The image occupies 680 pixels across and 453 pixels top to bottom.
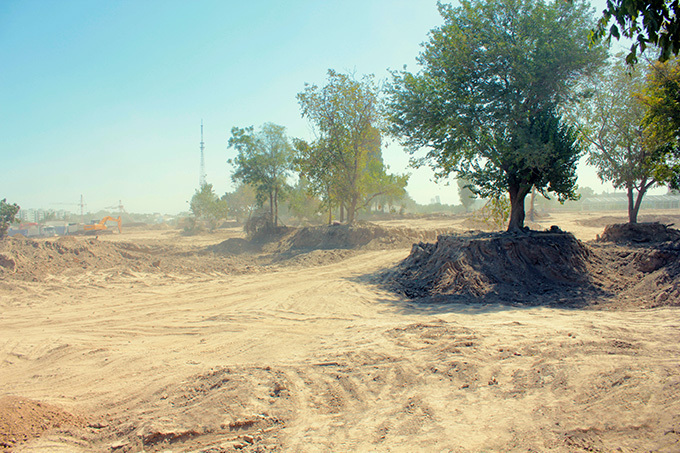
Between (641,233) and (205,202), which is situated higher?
(205,202)

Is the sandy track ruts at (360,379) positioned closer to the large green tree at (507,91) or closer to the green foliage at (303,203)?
the large green tree at (507,91)

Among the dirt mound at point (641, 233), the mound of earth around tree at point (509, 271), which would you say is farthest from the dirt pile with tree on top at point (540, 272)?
the dirt mound at point (641, 233)

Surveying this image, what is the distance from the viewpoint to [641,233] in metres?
15.1

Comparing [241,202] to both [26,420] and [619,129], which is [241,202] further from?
[26,420]

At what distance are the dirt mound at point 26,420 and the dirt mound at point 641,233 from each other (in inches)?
692

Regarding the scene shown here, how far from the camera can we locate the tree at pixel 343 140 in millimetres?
23781

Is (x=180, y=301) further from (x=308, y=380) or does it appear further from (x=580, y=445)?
(x=580, y=445)

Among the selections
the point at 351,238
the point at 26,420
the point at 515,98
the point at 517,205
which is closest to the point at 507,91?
the point at 515,98

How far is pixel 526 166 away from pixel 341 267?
7.74m

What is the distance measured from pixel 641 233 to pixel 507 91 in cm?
825

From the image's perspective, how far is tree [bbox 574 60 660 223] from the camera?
17469mm

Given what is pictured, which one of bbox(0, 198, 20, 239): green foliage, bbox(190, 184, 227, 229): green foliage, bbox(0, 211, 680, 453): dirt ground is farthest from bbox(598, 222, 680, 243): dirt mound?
bbox(190, 184, 227, 229): green foliage

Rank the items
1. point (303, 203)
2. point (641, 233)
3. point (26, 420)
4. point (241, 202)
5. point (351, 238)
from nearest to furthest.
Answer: point (26, 420), point (641, 233), point (351, 238), point (303, 203), point (241, 202)

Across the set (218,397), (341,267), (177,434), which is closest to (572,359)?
(218,397)
